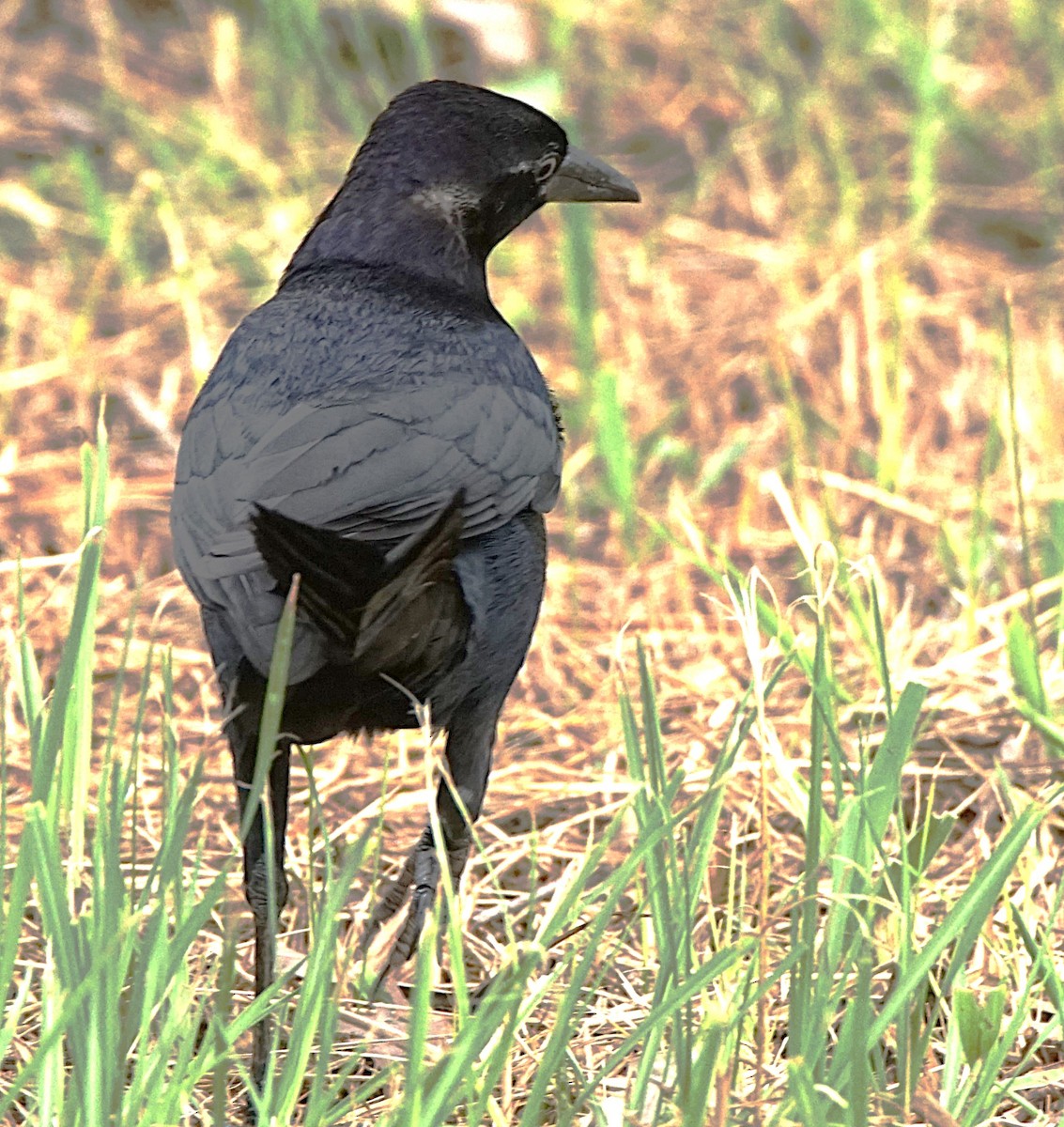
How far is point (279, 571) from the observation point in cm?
233

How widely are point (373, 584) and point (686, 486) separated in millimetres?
2310

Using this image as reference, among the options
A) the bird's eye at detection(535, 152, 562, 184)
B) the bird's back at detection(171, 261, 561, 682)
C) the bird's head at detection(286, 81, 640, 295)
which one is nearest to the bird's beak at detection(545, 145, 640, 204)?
the bird's eye at detection(535, 152, 562, 184)

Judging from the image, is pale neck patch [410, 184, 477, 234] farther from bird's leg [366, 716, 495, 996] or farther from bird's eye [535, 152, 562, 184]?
bird's leg [366, 716, 495, 996]

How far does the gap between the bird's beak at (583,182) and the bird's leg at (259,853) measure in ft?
4.00

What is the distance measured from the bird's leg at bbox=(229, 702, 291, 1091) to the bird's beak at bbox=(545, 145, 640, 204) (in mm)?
1219

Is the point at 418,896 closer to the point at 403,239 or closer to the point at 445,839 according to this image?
the point at 445,839

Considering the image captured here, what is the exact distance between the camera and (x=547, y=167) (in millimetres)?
3307

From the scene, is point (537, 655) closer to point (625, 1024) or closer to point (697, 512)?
point (697, 512)

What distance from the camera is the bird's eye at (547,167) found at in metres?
3.27

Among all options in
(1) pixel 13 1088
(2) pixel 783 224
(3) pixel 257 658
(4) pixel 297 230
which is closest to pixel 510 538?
(3) pixel 257 658

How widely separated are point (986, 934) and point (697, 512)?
205 centimetres

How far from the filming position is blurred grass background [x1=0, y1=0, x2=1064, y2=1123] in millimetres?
2262

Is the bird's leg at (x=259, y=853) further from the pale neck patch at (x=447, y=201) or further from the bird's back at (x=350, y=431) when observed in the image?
the pale neck patch at (x=447, y=201)

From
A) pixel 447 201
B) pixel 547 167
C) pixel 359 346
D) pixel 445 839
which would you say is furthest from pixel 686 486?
pixel 359 346
